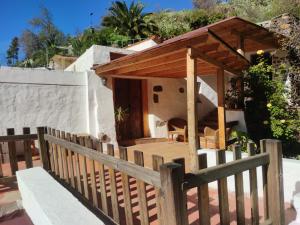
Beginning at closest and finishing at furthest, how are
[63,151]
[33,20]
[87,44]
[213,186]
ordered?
1. [63,151]
2. [213,186]
3. [87,44]
4. [33,20]

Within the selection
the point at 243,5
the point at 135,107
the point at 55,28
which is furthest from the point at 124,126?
the point at 55,28

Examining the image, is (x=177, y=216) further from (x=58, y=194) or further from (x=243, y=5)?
(x=243, y=5)

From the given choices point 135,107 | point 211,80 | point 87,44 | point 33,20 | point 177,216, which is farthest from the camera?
point 33,20

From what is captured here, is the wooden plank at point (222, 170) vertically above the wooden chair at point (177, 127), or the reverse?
the wooden plank at point (222, 170)

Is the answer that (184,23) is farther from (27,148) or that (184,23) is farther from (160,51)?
(27,148)

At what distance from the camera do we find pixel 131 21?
20266mm

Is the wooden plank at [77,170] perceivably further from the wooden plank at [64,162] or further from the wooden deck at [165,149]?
the wooden deck at [165,149]

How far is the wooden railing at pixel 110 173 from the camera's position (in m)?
1.78

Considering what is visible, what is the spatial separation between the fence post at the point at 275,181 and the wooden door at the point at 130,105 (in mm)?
7383

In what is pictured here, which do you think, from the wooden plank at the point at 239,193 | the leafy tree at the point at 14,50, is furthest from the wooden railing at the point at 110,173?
the leafy tree at the point at 14,50

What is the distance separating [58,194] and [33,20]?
3632 cm

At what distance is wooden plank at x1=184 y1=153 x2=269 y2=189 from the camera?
5.67 feet

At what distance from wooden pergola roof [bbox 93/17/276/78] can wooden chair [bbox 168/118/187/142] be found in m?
2.37

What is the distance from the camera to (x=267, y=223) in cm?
234
